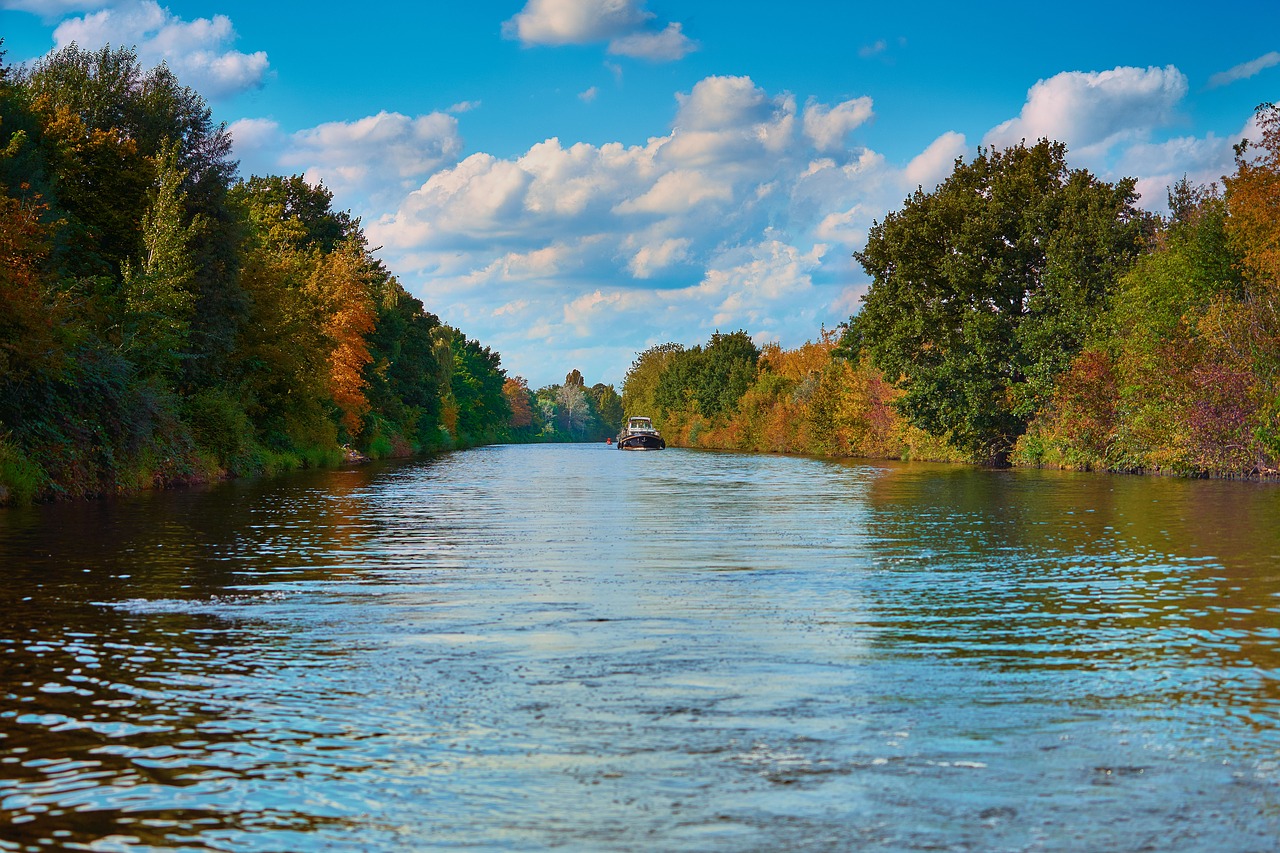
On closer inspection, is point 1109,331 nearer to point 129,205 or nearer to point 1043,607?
point 129,205

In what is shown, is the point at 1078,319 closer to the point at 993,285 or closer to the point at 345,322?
the point at 993,285

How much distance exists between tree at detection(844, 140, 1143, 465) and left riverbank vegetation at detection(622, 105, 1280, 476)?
0.08 m

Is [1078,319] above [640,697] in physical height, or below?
above

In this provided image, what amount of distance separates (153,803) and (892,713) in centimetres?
441

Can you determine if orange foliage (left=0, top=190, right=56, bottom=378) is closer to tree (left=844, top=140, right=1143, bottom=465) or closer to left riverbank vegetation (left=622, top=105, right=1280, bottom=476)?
left riverbank vegetation (left=622, top=105, right=1280, bottom=476)

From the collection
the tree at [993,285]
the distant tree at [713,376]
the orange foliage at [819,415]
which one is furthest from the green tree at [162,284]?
the distant tree at [713,376]

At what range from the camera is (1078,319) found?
54.6m

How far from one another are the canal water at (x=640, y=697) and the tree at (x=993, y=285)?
127ft

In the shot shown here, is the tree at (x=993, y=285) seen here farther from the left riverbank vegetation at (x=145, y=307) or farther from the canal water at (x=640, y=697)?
the canal water at (x=640, y=697)

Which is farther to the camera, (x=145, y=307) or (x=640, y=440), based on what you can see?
(x=640, y=440)

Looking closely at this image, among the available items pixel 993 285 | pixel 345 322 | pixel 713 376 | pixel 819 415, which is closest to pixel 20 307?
pixel 345 322

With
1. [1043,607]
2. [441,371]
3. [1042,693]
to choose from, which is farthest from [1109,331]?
[441,371]

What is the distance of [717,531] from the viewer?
2231 centimetres

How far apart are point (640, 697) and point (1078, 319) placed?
50.4 m
